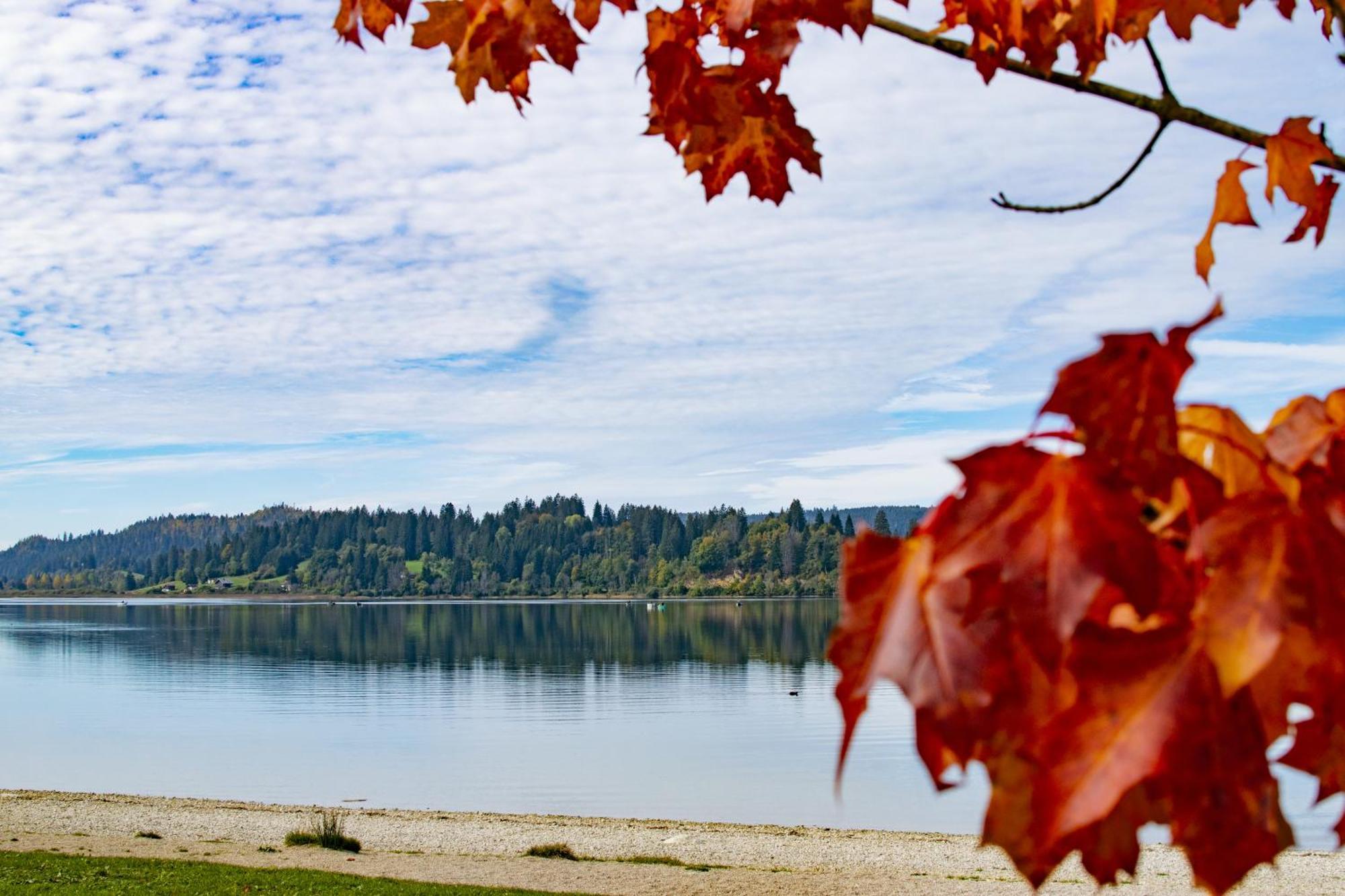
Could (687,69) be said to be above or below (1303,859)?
above

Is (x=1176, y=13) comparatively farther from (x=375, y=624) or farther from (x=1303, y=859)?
(x=375, y=624)

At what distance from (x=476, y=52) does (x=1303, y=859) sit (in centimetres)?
2923

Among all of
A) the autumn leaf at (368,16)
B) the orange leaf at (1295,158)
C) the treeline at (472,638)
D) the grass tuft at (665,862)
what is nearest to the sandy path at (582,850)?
the grass tuft at (665,862)

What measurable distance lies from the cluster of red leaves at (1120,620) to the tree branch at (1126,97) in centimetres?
132

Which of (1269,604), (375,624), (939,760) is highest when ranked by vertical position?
(1269,604)

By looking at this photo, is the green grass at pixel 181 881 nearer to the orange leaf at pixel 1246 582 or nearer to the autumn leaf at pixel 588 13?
the autumn leaf at pixel 588 13

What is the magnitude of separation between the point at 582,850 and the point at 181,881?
34.3ft

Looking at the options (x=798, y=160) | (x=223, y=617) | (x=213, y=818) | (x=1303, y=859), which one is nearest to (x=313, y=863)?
(x=213, y=818)

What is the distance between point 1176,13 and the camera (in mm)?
1974

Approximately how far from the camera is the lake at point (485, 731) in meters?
43.3

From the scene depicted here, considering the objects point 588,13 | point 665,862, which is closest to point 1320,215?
point 588,13

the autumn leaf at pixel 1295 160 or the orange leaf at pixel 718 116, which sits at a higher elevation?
the orange leaf at pixel 718 116

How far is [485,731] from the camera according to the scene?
6181 centimetres

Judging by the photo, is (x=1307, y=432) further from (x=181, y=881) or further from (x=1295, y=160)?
(x=181, y=881)
